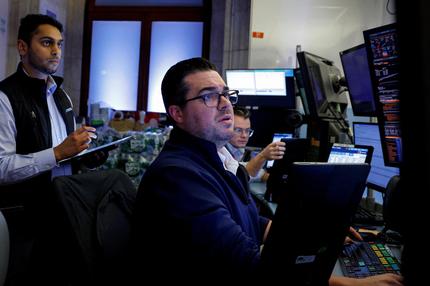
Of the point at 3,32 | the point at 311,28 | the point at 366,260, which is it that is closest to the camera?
the point at 366,260

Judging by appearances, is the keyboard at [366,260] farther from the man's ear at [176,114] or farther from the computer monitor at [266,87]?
the computer monitor at [266,87]

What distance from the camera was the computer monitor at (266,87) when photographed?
3.08 metres

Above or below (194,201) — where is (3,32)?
above

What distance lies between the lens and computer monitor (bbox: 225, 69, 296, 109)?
10.1ft

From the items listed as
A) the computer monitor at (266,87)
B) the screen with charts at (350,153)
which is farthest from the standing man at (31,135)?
the computer monitor at (266,87)

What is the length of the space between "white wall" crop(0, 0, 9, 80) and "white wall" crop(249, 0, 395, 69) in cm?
269

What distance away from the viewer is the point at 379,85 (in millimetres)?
1439

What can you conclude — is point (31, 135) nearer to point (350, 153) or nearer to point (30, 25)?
point (30, 25)

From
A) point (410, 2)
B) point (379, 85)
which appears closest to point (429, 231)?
point (410, 2)

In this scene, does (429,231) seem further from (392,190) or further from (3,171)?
(3,171)

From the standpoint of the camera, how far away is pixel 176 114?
4.34 ft

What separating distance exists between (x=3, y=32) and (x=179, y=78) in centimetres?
374

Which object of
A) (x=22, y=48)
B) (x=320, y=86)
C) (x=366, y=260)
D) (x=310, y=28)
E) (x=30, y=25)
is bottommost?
(x=366, y=260)

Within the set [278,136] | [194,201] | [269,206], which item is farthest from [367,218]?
[278,136]
